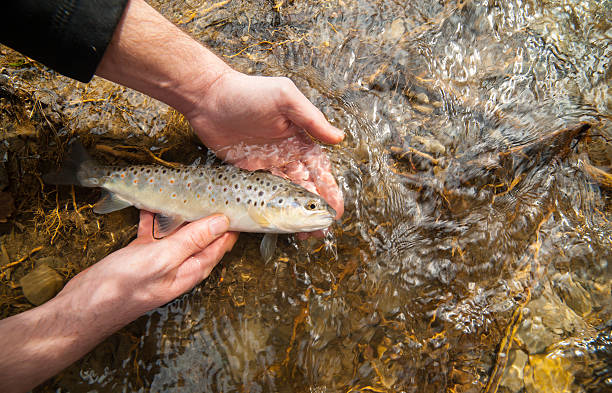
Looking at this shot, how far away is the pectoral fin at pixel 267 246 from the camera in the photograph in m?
3.04

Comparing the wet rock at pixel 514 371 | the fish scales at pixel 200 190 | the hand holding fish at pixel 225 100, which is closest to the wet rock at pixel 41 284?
the fish scales at pixel 200 190

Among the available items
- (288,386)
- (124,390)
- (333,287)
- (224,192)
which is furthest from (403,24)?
(124,390)

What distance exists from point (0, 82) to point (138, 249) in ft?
7.48

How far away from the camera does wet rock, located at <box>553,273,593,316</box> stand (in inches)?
115

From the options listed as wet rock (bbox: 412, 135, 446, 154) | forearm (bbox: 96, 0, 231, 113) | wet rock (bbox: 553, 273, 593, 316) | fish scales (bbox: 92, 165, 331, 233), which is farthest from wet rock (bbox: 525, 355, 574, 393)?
forearm (bbox: 96, 0, 231, 113)

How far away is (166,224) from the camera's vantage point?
306 cm

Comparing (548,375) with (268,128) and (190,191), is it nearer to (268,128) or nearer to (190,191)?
(268,128)

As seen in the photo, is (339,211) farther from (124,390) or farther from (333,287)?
(124,390)

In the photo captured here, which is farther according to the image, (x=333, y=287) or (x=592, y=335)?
(x=333, y=287)

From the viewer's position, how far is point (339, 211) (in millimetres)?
3146

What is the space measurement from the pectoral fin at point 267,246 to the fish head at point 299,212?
23 centimetres

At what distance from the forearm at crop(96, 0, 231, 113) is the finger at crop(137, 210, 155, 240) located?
40.0 inches

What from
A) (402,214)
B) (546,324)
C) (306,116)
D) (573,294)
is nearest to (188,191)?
(306,116)

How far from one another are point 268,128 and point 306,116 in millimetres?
410
